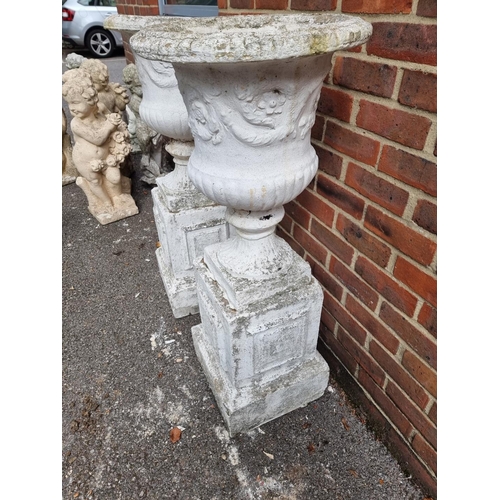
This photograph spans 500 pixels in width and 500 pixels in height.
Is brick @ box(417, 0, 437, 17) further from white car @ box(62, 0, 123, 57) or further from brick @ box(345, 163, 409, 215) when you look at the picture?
white car @ box(62, 0, 123, 57)

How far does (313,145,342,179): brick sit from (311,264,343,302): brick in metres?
0.46

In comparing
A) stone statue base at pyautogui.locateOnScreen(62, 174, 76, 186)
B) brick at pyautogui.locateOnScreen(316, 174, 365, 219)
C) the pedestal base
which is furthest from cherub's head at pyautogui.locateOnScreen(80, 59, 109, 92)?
brick at pyautogui.locateOnScreen(316, 174, 365, 219)

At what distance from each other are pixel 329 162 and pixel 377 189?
28 centimetres

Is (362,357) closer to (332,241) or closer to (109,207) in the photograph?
(332,241)

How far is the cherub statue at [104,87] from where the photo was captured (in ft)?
10.4

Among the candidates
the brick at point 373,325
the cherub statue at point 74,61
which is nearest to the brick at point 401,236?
the brick at point 373,325

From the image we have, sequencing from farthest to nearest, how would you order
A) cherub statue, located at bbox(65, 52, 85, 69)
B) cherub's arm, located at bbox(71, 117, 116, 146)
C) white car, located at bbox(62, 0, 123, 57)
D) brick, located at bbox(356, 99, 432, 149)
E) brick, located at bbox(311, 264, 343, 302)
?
white car, located at bbox(62, 0, 123, 57) < cherub statue, located at bbox(65, 52, 85, 69) < cherub's arm, located at bbox(71, 117, 116, 146) < brick, located at bbox(311, 264, 343, 302) < brick, located at bbox(356, 99, 432, 149)

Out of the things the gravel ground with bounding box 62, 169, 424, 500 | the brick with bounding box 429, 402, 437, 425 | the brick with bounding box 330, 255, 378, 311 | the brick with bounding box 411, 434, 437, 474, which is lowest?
the gravel ground with bounding box 62, 169, 424, 500

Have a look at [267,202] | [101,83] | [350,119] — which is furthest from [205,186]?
[101,83]

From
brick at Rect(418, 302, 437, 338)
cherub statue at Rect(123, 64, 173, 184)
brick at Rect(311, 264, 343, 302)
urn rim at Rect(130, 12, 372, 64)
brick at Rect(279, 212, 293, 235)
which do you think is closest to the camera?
urn rim at Rect(130, 12, 372, 64)

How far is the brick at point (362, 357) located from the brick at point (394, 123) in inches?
34.7

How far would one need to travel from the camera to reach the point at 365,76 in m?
1.16

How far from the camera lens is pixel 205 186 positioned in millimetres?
1144

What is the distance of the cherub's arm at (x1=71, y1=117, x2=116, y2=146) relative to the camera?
2.71 metres
